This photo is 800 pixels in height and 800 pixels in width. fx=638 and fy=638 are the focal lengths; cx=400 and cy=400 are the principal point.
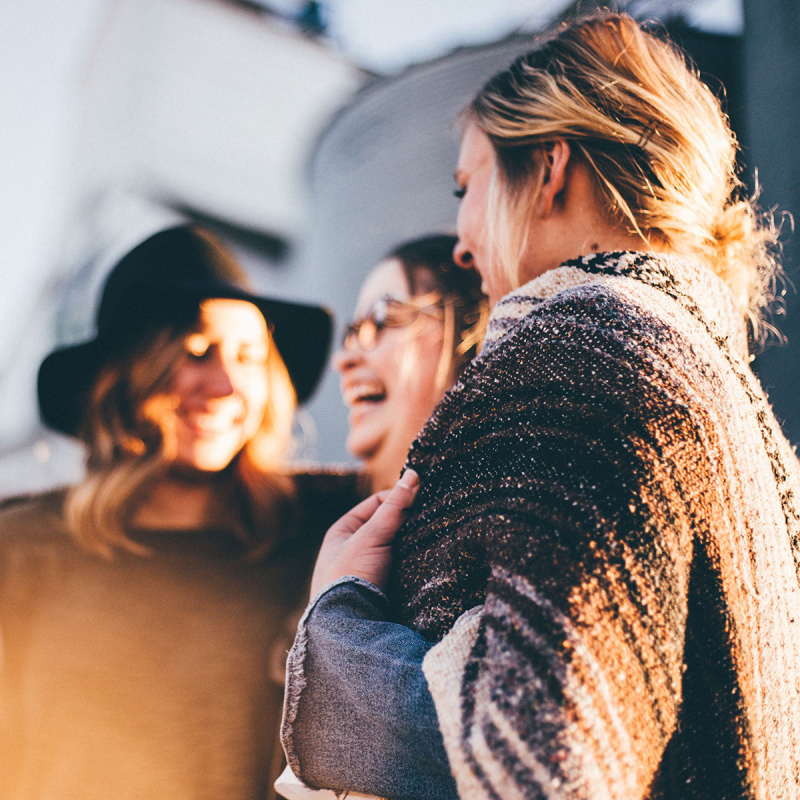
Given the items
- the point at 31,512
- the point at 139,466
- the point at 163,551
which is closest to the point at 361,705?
the point at 163,551

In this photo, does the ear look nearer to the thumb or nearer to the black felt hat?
the thumb

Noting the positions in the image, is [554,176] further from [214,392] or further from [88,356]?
[88,356]

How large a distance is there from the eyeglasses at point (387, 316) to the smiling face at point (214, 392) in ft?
1.02

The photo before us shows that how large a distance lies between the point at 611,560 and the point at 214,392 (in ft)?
4.15

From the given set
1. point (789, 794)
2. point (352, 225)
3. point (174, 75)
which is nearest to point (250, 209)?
point (174, 75)

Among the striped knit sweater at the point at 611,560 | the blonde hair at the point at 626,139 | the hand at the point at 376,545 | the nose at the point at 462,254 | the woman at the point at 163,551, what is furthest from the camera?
the woman at the point at 163,551

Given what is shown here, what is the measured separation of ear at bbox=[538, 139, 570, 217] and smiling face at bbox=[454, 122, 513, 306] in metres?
0.09

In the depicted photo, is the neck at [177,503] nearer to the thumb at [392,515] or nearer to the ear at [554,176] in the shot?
the thumb at [392,515]

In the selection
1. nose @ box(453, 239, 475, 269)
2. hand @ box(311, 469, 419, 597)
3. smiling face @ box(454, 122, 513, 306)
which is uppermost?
smiling face @ box(454, 122, 513, 306)

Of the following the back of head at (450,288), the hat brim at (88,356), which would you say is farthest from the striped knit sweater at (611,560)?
the hat brim at (88,356)

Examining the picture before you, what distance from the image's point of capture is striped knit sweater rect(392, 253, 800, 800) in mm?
498

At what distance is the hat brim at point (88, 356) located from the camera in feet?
5.62

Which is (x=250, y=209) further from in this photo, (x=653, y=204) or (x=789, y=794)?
(x=789, y=794)

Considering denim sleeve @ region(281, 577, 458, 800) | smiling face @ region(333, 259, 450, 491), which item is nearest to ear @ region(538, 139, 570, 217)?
denim sleeve @ region(281, 577, 458, 800)
